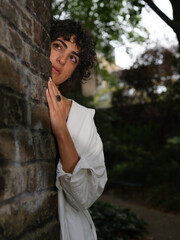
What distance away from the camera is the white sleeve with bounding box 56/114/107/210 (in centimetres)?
161

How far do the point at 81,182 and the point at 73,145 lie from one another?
210 millimetres

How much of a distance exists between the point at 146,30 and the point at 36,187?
6.95 metres

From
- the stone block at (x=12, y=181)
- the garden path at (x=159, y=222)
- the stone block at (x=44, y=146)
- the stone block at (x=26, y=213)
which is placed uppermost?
the stone block at (x=44, y=146)

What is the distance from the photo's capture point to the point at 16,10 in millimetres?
1295

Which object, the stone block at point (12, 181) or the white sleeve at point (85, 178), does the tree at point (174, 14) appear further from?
the stone block at point (12, 181)

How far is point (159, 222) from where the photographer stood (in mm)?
5816

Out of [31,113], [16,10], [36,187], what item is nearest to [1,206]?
[36,187]

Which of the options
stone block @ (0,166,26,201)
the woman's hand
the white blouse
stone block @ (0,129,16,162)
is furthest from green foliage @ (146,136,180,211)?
stone block @ (0,129,16,162)

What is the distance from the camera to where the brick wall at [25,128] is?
1.17 metres

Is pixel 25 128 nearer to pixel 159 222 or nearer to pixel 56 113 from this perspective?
pixel 56 113

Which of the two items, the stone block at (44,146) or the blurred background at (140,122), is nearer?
the stone block at (44,146)

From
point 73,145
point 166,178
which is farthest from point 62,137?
point 166,178

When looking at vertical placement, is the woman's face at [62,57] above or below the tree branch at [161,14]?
below

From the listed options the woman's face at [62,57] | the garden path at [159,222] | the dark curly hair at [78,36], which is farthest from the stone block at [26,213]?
the garden path at [159,222]
